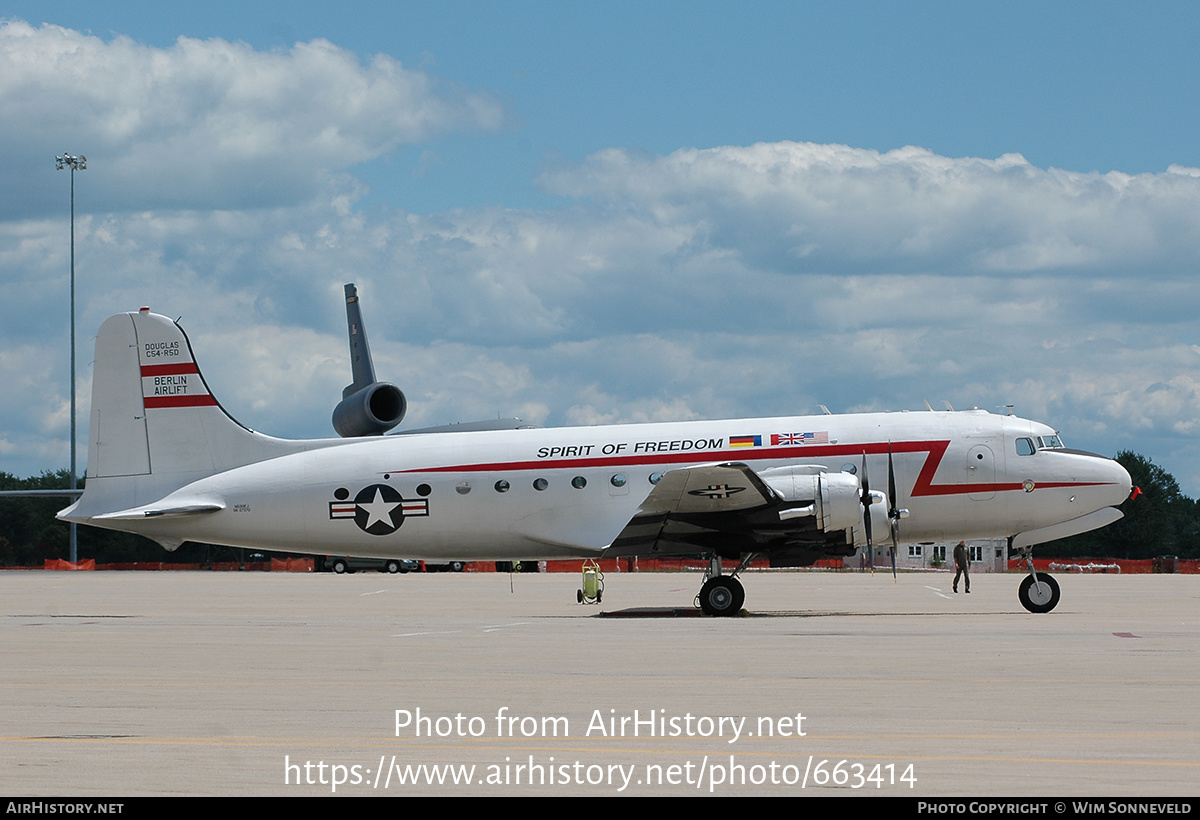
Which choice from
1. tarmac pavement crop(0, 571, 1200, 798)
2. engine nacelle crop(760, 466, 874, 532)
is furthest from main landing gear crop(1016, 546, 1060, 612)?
engine nacelle crop(760, 466, 874, 532)

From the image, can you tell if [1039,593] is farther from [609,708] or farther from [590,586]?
[609,708]

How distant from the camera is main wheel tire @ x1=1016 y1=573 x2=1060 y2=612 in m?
24.2

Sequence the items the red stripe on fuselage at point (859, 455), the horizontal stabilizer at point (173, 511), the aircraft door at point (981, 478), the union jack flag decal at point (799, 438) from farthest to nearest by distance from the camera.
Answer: the horizontal stabilizer at point (173, 511)
the union jack flag decal at point (799, 438)
the aircraft door at point (981, 478)
the red stripe on fuselage at point (859, 455)

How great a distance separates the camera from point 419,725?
9.74 meters

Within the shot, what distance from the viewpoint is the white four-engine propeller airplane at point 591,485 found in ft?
76.9

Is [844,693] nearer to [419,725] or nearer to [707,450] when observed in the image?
[419,725]

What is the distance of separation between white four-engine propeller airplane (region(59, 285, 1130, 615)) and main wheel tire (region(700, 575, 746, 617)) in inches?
1.6

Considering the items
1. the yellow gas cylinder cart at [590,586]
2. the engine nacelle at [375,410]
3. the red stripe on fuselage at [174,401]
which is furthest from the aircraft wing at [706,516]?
the engine nacelle at [375,410]

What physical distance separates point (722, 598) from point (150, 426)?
1401 centimetres

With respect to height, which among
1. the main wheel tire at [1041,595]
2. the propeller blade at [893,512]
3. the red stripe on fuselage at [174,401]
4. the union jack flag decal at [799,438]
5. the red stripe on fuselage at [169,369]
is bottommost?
the main wheel tire at [1041,595]

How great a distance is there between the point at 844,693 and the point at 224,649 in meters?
9.98

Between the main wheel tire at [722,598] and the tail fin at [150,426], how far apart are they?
10118 millimetres

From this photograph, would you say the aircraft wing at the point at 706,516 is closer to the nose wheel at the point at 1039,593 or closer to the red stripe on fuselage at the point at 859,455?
the red stripe on fuselage at the point at 859,455
